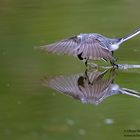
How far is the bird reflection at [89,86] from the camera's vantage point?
7.92 m

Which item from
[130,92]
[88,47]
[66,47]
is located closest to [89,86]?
[130,92]

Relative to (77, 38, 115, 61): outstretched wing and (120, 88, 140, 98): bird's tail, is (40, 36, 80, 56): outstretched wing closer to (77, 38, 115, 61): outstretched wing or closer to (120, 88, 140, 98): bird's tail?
(77, 38, 115, 61): outstretched wing

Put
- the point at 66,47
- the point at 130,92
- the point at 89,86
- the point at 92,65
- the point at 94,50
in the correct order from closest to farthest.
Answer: the point at 130,92 < the point at 89,86 < the point at 94,50 < the point at 66,47 < the point at 92,65

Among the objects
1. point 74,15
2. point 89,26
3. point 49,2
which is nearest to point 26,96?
point 89,26

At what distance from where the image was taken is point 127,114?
714 centimetres

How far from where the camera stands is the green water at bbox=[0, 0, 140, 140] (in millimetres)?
6809

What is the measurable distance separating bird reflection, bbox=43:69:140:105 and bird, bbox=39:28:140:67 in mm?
228

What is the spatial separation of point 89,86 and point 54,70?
34.5 inches

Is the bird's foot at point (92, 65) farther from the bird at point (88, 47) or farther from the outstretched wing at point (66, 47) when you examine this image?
the outstretched wing at point (66, 47)

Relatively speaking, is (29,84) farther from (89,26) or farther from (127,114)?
(89,26)

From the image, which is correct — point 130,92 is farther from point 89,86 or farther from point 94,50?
point 94,50

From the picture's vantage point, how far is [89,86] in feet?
27.6

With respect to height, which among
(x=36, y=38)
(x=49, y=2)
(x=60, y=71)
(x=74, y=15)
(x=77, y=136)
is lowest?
(x=77, y=136)

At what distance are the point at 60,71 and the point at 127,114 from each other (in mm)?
2126
